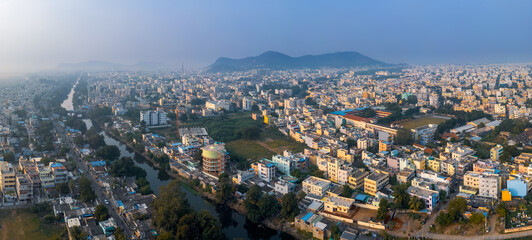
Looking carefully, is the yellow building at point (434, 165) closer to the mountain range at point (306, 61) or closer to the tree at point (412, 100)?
the tree at point (412, 100)

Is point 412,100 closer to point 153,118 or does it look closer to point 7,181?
point 153,118

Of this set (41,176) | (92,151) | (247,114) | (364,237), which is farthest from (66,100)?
(364,237)

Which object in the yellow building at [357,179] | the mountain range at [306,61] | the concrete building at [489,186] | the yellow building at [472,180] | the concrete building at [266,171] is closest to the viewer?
the concrete building at [489,186]

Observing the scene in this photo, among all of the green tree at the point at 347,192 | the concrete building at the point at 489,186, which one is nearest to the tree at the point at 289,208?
the green tree at the point at 347,192

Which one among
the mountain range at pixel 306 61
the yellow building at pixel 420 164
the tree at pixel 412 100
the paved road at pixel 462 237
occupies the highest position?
the mountain range at pixel 306 61

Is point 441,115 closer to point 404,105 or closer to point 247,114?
point 404,105

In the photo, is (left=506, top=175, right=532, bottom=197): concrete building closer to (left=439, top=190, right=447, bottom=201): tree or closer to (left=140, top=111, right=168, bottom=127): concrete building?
(left=439, top=190, right=447, bottom=201): tree

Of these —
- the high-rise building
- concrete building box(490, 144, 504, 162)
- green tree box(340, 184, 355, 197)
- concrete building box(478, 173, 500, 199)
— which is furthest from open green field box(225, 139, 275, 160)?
concrete building box(490, 144, 504, 162)
